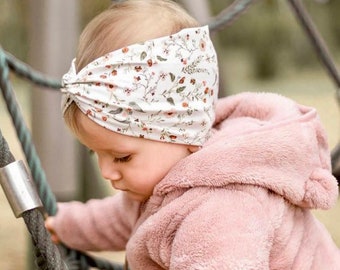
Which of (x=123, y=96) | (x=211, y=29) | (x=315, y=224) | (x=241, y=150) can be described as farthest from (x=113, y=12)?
(x=211, y=29)

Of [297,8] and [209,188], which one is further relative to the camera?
[297,8]

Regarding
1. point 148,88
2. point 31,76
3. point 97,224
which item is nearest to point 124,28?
point 148,88

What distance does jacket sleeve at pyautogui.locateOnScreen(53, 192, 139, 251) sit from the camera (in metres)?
1.18

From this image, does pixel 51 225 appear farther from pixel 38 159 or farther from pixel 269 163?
pixel 269 163

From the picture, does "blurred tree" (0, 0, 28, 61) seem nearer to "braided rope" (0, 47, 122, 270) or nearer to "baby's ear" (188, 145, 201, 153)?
"braided rope" (0, 47, 122, 270)

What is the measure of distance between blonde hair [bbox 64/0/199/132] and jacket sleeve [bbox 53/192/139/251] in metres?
0.24

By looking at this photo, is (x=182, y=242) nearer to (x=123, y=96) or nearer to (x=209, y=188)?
(x=209, y=188)

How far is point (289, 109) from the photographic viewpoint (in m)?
1.06

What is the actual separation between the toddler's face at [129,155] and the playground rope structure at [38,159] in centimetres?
11

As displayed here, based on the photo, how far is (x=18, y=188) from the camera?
878 millimetres

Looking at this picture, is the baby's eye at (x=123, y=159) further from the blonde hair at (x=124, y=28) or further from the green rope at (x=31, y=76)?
the green rope at (x=31, y=76)

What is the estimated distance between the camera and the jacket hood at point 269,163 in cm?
94

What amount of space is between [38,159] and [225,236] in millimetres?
518

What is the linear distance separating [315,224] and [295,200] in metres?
0.10
